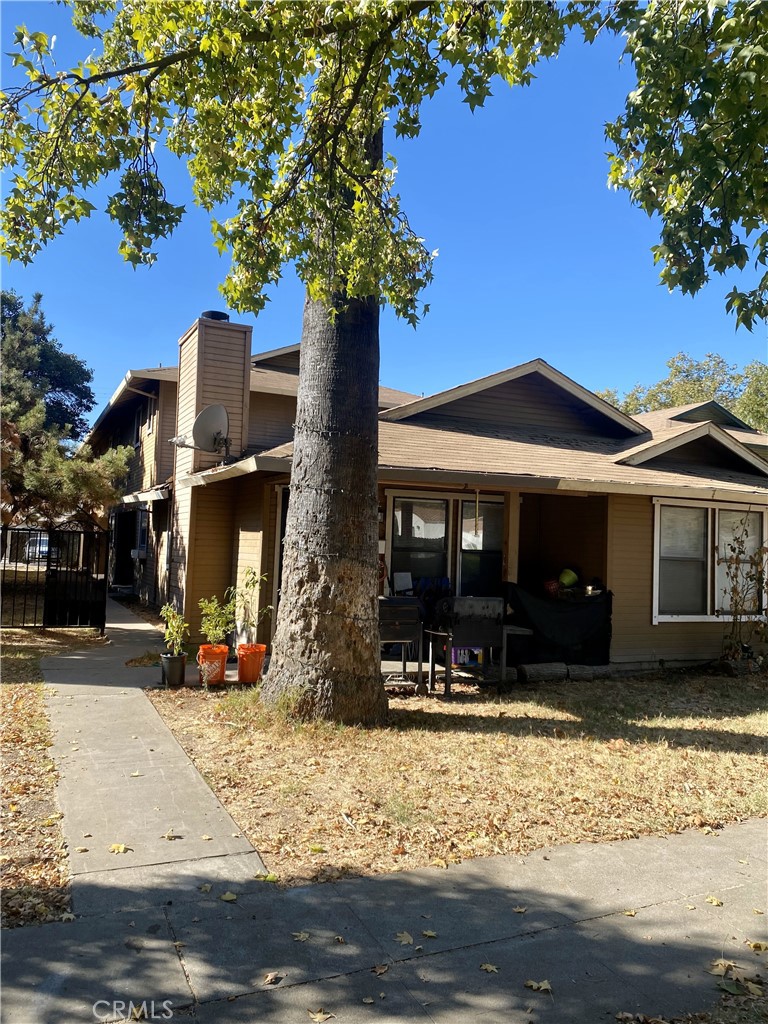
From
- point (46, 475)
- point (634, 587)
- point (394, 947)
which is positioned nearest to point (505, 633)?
point (634, 587)

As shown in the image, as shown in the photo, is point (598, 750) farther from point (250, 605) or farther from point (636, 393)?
point (636, 393)

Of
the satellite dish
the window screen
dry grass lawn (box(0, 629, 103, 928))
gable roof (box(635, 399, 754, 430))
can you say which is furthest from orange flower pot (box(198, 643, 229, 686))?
gable roof (box(635, 399, 754, 430))

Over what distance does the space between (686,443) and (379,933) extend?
1026 centimetres

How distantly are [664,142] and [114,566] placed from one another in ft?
72.7

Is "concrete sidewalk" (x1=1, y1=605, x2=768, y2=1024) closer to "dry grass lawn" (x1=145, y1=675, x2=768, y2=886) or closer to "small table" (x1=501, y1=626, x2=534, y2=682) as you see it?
"dry grass lawn" (x1=145, y1=675, x2=768, y2=886)

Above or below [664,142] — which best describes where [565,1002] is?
below

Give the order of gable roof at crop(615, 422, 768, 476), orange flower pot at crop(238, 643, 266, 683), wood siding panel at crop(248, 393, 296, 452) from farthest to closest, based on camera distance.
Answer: wood siding panel at crop(248, 393, 296, 452)
gable roof at crop(615, 422, 768, 476)
orange flower pot at crop(238, 643, 266, 683)

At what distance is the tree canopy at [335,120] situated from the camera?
3.39 metres

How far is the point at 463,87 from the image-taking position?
179 inches

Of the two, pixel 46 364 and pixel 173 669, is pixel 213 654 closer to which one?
pixel 173 669

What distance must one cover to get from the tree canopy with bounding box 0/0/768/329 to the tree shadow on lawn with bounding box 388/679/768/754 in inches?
164

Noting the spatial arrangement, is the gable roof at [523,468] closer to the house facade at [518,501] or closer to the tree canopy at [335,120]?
the house facade at [518,501]

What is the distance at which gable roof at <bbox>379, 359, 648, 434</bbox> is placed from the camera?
1136 cm

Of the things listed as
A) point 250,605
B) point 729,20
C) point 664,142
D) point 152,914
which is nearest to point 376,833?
point 152,914
